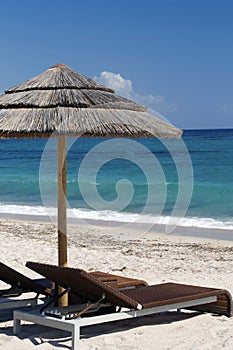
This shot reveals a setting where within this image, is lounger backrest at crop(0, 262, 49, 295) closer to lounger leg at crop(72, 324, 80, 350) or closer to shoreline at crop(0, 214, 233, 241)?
lounger leg at crop(72, 324, 80, 350)

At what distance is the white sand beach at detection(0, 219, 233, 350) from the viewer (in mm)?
4785

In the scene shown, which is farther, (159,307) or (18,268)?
(18,268)

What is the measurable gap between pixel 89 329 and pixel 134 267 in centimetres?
277

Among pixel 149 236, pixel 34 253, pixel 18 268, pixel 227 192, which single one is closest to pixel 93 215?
pixel 149 236

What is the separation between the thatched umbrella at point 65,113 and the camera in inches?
187

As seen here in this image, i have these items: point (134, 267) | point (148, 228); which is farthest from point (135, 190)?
point (134, 267)

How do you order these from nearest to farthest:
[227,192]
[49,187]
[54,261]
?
[54,261]
[227,192]
[49,187]

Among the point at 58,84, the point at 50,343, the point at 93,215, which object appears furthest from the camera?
the point at 93,215

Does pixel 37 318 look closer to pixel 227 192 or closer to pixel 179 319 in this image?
pixel 179 319

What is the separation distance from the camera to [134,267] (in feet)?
25.8

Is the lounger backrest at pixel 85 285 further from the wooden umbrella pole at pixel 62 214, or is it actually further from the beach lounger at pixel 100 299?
the wooden umbrella pole at pixel 62 214

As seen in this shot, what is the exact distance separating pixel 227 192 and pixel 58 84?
55.6 ft

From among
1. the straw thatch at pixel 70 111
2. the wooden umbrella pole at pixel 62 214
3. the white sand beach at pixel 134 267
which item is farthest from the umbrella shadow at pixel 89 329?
the straw thatch at pixel 70 111

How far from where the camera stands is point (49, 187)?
23578 millimetres
